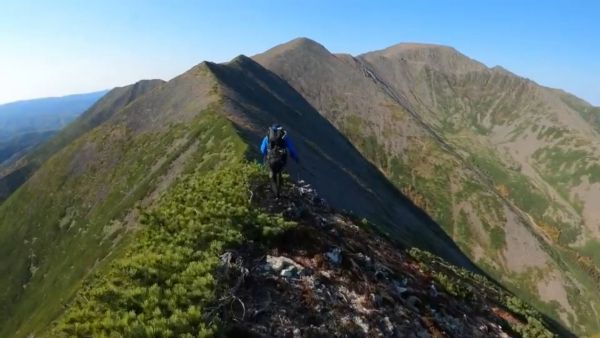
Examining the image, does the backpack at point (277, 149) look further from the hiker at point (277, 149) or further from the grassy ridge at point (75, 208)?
the grassy ridge at point (75, 208)

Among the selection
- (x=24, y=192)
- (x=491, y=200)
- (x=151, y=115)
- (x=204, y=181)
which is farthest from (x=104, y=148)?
(x=491, y=200)

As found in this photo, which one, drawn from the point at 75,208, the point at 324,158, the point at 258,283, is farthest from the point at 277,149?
the point at 75,208

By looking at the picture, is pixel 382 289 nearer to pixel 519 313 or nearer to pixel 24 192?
pixel 519 313

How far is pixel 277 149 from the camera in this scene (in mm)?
22375

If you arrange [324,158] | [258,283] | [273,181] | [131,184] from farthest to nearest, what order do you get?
[324,158] → [131,184] → [273,181] → [258,283]

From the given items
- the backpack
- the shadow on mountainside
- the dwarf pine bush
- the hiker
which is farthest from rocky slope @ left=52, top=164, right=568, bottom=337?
the shadow on mountainside

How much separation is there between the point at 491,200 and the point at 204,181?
17377 centimetres

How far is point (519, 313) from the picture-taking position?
32.4 metres

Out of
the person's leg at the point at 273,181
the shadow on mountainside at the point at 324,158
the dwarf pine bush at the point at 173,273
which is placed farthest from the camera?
the shadow on mountainside at the point at 324,158

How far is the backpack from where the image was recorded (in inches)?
869

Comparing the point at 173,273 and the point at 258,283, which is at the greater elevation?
the point at 173,273

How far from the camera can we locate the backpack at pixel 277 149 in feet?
72.4

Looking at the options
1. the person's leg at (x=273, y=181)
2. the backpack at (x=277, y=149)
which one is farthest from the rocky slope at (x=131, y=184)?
the backpack at (x=277, y=149)

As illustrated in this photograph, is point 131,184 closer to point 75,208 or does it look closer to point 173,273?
point 75,208
